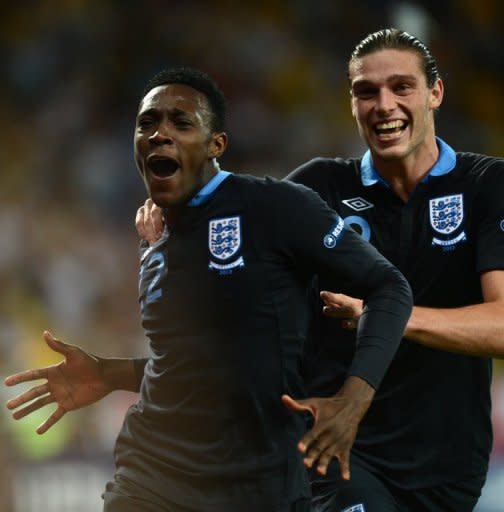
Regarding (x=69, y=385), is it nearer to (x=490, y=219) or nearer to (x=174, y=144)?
(x=174, y=144)

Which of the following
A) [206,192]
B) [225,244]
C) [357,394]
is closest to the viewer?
[357,394]

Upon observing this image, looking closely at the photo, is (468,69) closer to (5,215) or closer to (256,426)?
(5,215)

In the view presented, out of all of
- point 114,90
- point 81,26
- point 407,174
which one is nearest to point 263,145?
point 114,90

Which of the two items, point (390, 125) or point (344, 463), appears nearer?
point (344, 463)

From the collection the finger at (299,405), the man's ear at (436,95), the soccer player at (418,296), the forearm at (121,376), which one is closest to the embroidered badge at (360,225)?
the soccer player at (418,296)

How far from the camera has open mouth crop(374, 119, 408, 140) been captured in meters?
3.72

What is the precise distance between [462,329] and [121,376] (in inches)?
43.9

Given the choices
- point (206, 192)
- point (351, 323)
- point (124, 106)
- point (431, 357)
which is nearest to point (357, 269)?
point (351, 323)

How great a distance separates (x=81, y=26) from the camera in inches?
465

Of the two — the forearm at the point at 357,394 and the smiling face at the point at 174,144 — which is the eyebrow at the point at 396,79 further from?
the forearm at the point at 357,394

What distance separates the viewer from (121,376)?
11.8ft

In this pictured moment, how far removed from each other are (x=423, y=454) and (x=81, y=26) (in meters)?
9.11

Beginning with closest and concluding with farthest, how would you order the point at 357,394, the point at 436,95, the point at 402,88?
1. the point at 357,394
2. the point at 402,88
3. the point at 436,95

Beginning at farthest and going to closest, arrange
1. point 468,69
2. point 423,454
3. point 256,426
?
1. point 468,69
2. point 423,454
3. point 256,426
